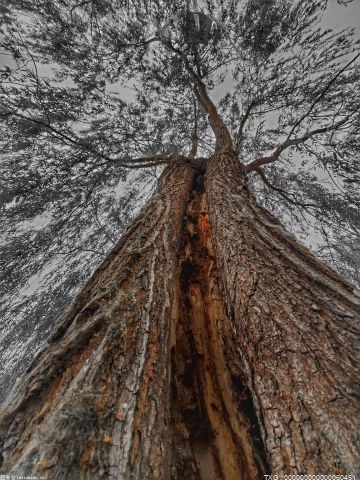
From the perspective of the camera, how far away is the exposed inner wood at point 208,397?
2.70ft

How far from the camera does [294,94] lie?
391 cm

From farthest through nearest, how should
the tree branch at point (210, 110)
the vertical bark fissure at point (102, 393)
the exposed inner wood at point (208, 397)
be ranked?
the tree branch at point (210, 110), the exposed inner wood at point (208, 397), the vertical bark fissure at point (102, 393)

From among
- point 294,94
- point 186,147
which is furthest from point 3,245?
point 294,94

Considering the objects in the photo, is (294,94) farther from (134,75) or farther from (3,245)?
(3,245)

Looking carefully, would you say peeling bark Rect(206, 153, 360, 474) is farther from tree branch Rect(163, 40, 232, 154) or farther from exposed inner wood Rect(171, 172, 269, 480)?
tree branch Rect(163, 40, 232, 154)

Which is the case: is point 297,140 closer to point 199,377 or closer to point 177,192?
point 177,192

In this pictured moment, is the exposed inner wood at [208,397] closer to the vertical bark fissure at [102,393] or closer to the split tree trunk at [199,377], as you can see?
the split tree trunk at [199,377]

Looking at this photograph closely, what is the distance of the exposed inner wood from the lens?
82cm

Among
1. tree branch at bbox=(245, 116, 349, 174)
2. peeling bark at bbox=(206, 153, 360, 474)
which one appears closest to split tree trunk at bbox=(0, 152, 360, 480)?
peeling bark at bbox=(206, 153, 360, 474)

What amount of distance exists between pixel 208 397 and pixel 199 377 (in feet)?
0.30

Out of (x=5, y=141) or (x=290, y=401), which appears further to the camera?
(x=5, y=141)

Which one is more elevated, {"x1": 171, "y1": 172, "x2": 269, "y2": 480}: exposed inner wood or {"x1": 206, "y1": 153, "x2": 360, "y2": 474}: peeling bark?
{"x1": 206, "y1": 153, "x2": 360, "y2": 474}: peeling bark

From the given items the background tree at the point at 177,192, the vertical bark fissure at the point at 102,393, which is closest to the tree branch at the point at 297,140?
the background tree at the point at 177,192

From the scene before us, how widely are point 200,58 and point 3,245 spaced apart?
4169 millimetres
